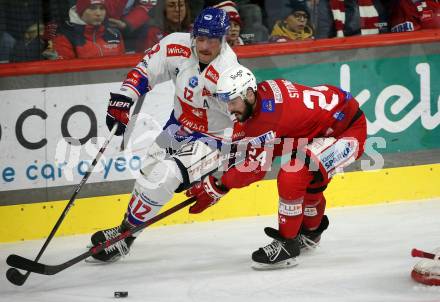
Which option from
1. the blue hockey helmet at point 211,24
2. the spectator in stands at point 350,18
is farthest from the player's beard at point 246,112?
the spectator in stands at point 350,18

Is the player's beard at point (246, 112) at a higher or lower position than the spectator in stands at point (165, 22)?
lower

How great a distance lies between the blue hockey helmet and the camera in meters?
5.32

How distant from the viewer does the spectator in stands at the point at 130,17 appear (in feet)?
20.8

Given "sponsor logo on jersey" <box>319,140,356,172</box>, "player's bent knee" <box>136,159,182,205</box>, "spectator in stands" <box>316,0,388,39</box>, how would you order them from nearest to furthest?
"sponsor logo on jersey" <box>319,140,356,172</box> < "player's bent knee" <box>136,159,182,205</box> < "spectator in stands" <box>316,0,388,39</box>

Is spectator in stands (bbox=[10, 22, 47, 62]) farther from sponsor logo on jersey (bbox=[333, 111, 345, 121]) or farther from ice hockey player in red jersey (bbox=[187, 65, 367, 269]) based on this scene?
sponsor logo on jersey (bbox=[333, 111, 345, 121])

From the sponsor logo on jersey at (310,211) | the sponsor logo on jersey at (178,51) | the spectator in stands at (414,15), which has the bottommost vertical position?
the sponsor logo on jersey at (310,211)

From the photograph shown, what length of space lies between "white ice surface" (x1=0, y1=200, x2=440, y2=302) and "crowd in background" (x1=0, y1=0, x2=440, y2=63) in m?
1.17

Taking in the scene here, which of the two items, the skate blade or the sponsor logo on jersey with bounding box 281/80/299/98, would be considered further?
the skate blade

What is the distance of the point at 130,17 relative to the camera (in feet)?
21.0

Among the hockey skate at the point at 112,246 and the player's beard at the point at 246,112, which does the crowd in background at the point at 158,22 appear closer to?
the hockey skate at the point at 112,246

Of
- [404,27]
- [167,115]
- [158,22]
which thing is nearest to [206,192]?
[167,115]

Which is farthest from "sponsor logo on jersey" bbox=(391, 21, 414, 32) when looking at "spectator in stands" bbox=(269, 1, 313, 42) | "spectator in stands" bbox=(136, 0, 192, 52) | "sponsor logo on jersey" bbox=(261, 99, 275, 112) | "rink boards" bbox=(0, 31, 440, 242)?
"sponsor logo on jersey" bbox=(261, 99, 275, 112)

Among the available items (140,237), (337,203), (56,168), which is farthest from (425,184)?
(56,168)

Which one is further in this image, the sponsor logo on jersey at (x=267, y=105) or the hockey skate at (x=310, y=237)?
the hockey skate at (x=310, y=237)
